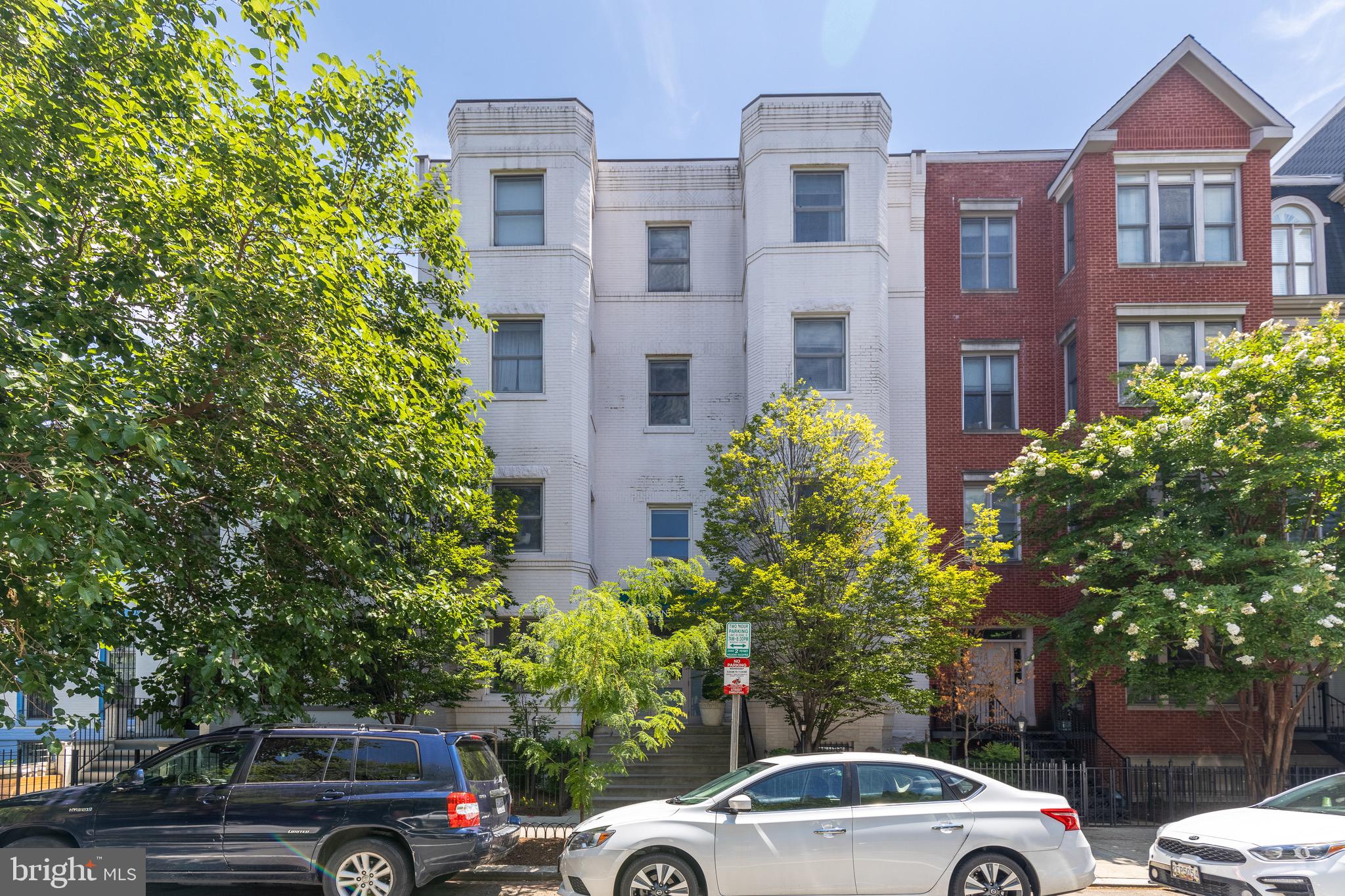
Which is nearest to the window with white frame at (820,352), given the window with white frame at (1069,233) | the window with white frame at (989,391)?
the window with white frame at (989,391)

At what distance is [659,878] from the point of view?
8.55 m

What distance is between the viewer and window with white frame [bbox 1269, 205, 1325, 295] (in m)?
20.7

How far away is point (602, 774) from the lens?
11.0 m

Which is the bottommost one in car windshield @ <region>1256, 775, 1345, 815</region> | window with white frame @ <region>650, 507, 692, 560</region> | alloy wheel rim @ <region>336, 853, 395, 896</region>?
alloy wheel rim @ <region>336, 853, 395, 896</region>

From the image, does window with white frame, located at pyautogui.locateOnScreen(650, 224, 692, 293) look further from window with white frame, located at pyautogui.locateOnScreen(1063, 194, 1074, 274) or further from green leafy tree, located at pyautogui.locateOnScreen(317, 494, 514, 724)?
window with white frame, located at pyautogui.locateOnScreen(1063, 194, 1074, 274)

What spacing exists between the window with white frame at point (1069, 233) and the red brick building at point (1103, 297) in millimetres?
61

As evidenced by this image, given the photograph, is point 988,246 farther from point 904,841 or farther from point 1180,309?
point 904,841

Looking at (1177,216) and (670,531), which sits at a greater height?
(1177,216)

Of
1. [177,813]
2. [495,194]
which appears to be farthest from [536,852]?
[495,194]

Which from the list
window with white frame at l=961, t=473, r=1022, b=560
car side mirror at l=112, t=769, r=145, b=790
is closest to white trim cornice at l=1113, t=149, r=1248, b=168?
window with white frame at l=961, t=473, r=1022, b=560

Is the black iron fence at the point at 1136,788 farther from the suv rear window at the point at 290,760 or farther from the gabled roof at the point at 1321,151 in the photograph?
the gabled roof at the point at 1321,151

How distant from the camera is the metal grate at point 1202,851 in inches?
333

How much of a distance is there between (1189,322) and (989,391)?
3.98 metres

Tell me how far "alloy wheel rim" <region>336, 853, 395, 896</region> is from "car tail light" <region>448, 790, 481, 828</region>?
0.71 metres
